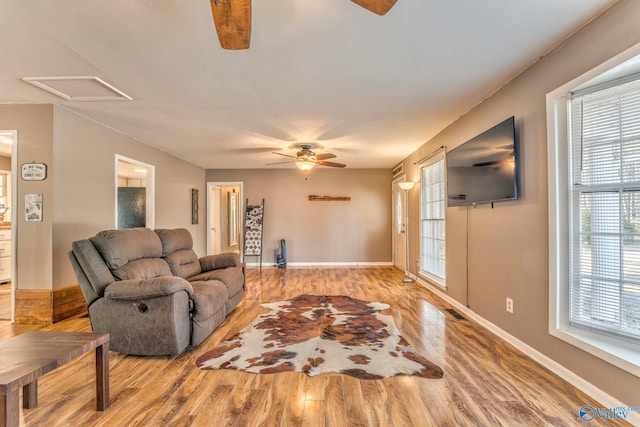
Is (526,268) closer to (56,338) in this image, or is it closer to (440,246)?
(440,246)

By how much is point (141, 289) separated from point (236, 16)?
6.86ft

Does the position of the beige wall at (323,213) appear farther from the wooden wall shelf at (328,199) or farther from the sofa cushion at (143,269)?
the sofa cushion at (143,269)

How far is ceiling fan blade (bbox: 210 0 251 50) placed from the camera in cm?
134

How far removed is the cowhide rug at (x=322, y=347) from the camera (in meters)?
2.23

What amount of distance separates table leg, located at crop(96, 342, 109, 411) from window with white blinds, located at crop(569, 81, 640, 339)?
3116mm

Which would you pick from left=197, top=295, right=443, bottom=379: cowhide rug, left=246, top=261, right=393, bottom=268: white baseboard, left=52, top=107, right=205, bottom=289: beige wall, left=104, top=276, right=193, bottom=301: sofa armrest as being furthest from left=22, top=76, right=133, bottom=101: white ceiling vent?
left=246, top=261, right=393, bottom=268: white baseboard

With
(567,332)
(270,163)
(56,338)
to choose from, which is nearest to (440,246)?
(567,332)

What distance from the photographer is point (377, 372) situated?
2.16 metres

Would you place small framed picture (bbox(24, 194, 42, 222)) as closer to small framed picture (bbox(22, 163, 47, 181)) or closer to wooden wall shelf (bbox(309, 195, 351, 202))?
small framed picture (bbox(22, 163, 47, 181))

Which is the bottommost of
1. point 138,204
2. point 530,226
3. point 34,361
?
point 34,361

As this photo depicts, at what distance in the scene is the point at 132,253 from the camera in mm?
2863

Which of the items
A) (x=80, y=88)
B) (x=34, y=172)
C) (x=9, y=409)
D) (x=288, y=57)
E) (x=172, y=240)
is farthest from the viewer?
(x=172, y=240)

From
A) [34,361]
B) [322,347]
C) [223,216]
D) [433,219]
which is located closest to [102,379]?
[34,361]

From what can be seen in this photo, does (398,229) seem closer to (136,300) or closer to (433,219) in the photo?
(433,219)
